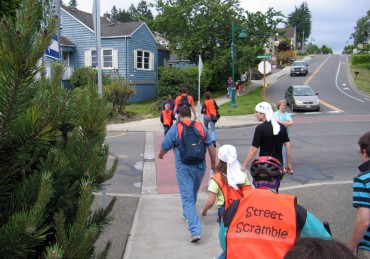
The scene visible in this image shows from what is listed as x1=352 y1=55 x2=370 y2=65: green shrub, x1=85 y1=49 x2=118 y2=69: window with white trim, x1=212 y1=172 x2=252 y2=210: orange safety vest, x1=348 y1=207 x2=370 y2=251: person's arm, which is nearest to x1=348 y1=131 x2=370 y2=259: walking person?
x1=348 y1=207 x2=370 y2=251: person's arm

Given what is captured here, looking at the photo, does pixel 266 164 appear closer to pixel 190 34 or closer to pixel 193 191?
pixel 193 191

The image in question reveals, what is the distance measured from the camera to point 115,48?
2875 centimetres

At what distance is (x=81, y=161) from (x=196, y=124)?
3.68m

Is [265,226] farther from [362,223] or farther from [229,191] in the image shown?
[229,191]

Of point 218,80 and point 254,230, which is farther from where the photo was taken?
point 218,80

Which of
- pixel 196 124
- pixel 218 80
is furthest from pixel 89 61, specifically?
pixel 196 124

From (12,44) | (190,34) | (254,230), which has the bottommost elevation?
(254,230)

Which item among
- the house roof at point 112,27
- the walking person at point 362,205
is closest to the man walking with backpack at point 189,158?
the walking person at point 362,205

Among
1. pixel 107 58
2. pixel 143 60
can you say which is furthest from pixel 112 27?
pixel 143 60

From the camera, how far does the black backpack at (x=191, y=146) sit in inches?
204

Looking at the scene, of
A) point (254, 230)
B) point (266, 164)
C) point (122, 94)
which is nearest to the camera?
point (254, 230)

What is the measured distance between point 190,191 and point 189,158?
49cm

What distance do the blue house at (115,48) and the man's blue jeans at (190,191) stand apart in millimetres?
23036

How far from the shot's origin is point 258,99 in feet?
96.5
